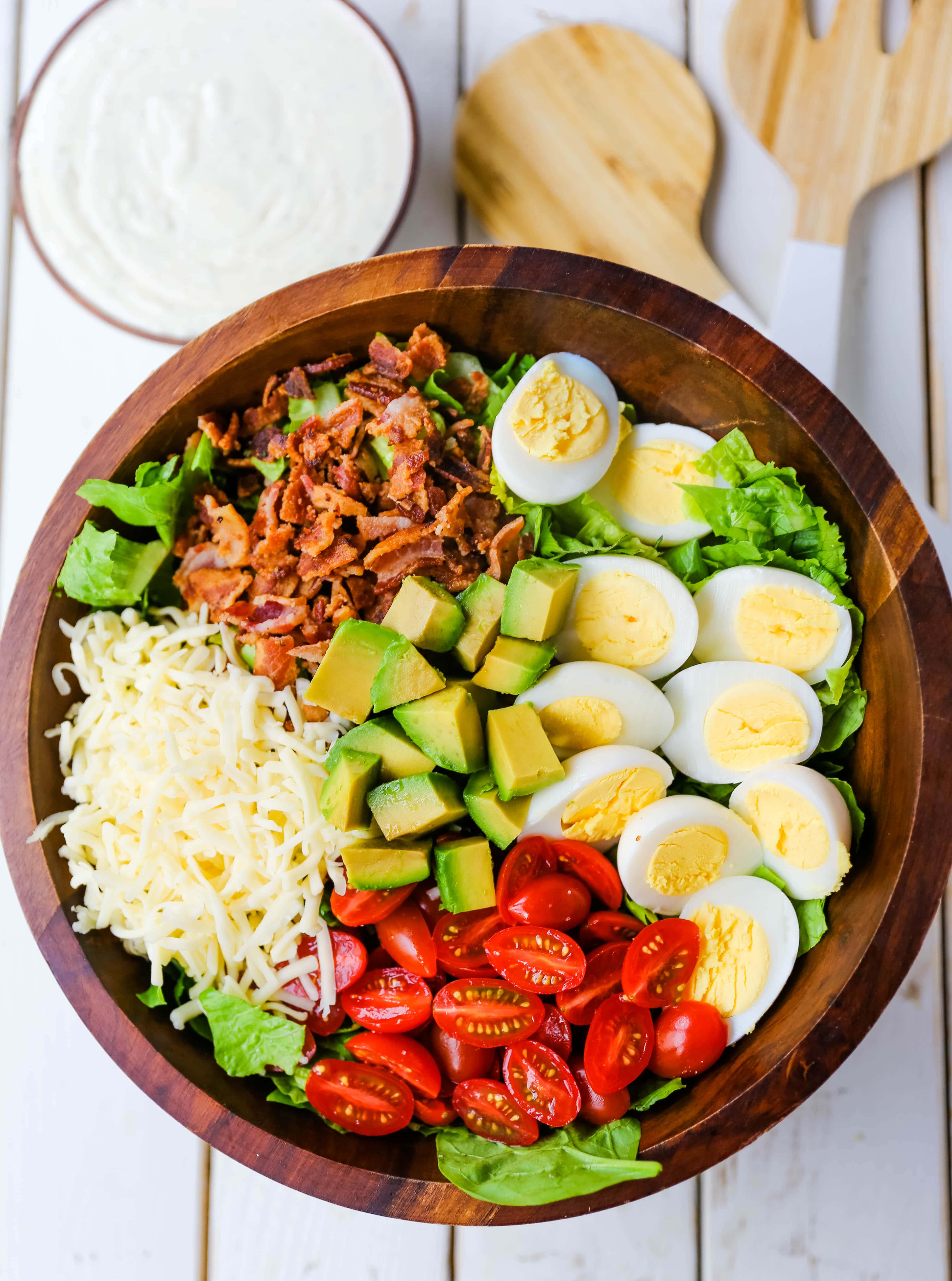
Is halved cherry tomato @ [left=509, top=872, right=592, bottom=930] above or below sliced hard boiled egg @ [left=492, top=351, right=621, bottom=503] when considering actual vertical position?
below

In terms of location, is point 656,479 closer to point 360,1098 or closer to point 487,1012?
point 487,1012

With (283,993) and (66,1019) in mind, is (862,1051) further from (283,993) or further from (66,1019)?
(66,1019)

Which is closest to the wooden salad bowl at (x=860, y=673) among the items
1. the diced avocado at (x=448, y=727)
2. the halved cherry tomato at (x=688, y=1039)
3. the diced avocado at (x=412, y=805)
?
the halved cherry tomato at (x=688, y=1039)

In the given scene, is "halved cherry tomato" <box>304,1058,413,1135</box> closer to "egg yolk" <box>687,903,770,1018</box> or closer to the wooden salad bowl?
the wooden salad bowl

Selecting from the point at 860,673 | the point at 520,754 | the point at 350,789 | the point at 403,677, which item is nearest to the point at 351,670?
the point at 403,677

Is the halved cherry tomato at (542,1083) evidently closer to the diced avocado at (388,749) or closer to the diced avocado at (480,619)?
the diced avocado at (388,749)

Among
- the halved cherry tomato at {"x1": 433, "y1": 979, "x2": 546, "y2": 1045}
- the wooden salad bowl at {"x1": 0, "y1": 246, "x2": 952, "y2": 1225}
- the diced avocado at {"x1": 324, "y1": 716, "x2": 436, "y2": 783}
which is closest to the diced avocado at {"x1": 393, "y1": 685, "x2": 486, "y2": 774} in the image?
the diced avocado at {"x1": 324, "y1": 716, "x2": 436, "y2": 783}
